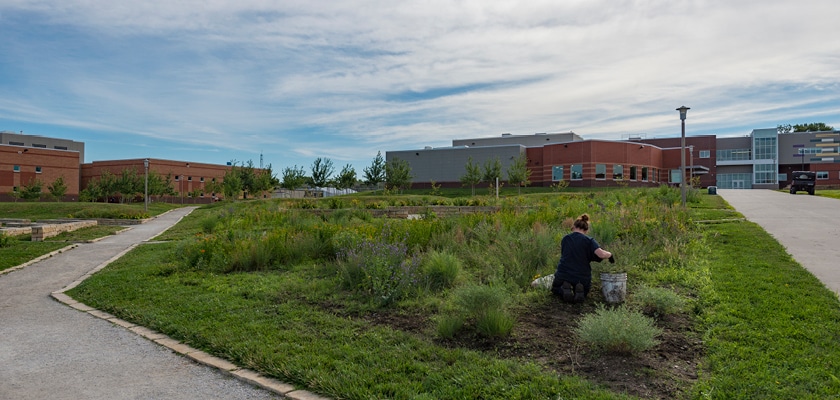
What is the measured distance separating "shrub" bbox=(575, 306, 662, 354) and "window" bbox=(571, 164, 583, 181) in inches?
2198

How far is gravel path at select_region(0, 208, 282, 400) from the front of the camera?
4.27 metres

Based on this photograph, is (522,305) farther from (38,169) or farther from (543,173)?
(38,169)

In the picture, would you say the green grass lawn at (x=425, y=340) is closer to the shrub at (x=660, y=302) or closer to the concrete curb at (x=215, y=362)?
the concrete curb at (x=215, y=362)

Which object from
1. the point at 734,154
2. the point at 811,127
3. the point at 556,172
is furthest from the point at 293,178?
the point at 811,127

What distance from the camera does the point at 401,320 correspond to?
585cm

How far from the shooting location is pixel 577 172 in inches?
2309

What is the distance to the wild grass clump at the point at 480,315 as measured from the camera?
201 inches

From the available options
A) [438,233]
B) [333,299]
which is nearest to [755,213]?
[438,233]

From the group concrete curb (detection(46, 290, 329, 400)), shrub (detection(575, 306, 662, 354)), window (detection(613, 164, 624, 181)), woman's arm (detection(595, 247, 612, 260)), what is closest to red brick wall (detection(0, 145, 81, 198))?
window (detection(613, 164, 624, 181))

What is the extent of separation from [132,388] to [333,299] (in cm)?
279

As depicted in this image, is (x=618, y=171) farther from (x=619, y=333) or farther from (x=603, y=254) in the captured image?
(x=619, y=333)

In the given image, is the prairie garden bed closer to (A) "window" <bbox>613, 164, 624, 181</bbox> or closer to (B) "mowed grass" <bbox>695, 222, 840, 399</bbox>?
(B) "mowed grass" <bbox>695, 222, 840, 399</bbox>

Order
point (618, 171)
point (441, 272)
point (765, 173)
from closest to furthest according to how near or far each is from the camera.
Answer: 1. point (441, 272)
2. point (618, 171)
3. point (765, 173)

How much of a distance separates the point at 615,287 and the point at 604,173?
180 feet
